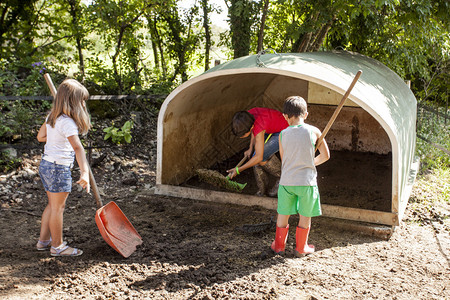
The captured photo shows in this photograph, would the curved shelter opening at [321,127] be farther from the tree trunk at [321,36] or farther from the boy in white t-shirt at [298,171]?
the tree trunk at [321,36]

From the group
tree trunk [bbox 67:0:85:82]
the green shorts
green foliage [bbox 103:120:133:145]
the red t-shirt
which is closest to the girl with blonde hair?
the green shorts

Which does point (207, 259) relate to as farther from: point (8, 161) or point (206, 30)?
point (206, 30)

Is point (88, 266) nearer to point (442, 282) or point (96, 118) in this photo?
point (442, 282)

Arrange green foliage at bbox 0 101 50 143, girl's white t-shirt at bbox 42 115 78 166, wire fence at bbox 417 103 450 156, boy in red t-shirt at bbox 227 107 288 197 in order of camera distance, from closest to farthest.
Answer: girl's white t-shirt at bbox 42 115 78 166 < boy in red t-shirt at bbox 227 107 288 197 < green foliage at bbox 0 101 50 143 < wire fence at bbox 417 103 450 156

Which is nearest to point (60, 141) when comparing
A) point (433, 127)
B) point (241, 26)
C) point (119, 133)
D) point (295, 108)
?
point (295, 108)

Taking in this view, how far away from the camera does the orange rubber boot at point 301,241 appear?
4.07 meters

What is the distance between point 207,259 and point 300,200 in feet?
3.24

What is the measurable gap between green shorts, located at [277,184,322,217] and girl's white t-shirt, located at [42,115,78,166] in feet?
6.21

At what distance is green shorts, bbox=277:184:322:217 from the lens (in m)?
3.96

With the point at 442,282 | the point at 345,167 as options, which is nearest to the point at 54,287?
the point at 442,282

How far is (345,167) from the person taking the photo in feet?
23.5

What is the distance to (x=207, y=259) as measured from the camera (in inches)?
159

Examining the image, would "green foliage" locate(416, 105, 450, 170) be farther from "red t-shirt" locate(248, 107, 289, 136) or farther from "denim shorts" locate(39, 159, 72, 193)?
"denim shorts" locate(39, 159, 72, 193)

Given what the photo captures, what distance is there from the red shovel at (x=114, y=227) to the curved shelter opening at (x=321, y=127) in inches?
54.0
